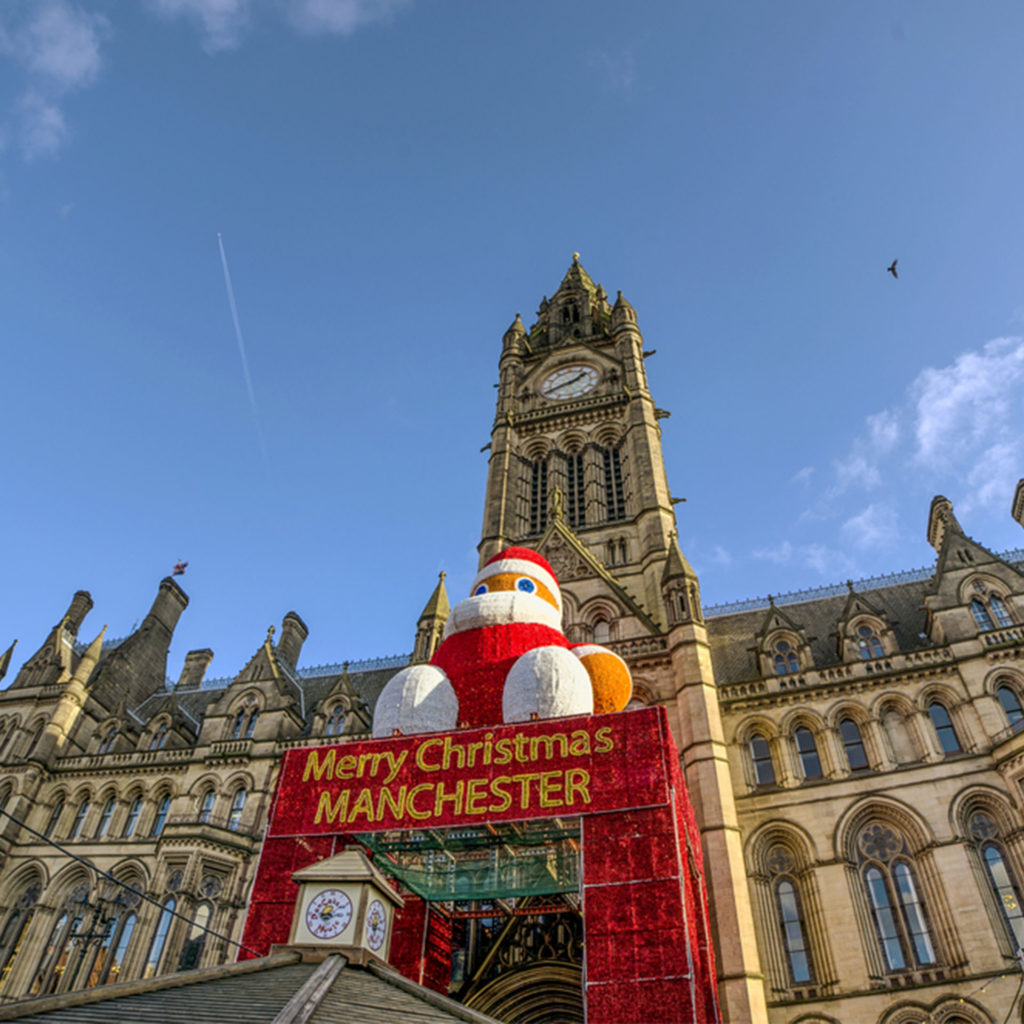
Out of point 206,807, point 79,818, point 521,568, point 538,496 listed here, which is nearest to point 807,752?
point 521,568

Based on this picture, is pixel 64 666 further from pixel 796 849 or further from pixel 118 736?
pixel 796 849

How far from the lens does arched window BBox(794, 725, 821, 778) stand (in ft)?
71.5

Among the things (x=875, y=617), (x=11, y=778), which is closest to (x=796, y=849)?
(x=875, y=617)

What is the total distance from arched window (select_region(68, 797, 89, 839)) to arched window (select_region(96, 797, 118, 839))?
0.61 m

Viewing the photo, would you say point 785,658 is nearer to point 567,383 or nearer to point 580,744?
point 580,744

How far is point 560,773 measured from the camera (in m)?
14.4

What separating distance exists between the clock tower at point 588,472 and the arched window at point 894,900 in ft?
25.9

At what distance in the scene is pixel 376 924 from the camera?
9383 mm

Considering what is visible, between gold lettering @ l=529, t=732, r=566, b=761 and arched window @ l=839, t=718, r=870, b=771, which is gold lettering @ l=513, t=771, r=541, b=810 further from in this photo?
arched window @ l=839, t=718, r=870, b=771

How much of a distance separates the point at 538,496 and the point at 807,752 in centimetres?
1695

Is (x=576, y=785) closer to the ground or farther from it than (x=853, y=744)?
closer to the ground

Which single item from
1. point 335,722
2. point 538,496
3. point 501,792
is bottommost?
point 501,792

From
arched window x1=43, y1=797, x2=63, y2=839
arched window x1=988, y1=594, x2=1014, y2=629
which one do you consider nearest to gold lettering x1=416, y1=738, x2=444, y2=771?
arched window x1=988, y1=594, x2=1014, y2=629

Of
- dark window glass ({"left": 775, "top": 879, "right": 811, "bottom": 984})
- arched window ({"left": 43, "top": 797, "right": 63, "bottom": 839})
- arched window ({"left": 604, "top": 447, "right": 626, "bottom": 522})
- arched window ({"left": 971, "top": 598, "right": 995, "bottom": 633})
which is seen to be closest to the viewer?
dark window glass ({"left": 775, "top": 879, "right": 811, "bottom": 984})
